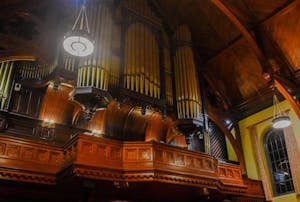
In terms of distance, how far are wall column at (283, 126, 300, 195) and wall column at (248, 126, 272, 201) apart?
1148 mm

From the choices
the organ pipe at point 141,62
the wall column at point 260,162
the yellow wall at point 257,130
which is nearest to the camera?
the organ pipe at point 141,62

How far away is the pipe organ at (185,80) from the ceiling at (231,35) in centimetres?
106

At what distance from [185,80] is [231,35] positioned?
10.00 feet

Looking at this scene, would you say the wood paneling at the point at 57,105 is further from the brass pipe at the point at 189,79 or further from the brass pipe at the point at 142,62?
the brass pipe at the point at 189,79

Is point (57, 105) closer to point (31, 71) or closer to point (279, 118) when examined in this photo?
point (31, 71)

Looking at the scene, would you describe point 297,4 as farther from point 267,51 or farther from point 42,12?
point 42,12

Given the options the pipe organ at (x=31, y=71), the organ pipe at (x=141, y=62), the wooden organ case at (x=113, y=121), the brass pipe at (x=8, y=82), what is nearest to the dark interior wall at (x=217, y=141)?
the wooden organ case at (x=113, y=121)

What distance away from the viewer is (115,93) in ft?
29.4

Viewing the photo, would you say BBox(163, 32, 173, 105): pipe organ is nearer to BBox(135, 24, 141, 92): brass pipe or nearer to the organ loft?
the organ loft

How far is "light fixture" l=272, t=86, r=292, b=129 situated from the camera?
9.77 metres

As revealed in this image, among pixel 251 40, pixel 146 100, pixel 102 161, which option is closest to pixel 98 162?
pixel 102 161

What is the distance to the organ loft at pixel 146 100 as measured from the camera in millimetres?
7754

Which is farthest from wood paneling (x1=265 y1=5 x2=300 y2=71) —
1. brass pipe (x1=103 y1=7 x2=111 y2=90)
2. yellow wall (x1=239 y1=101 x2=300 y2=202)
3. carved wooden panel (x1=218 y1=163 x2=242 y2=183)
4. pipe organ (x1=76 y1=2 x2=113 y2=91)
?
pipe organ (x1=76 y1=2 x2=113 y2=91)

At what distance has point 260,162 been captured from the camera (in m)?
12.4
